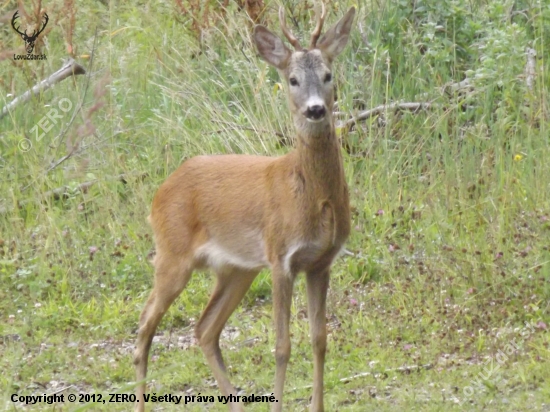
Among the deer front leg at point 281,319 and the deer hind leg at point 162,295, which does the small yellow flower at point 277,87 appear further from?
the deer front leg at point 281,319

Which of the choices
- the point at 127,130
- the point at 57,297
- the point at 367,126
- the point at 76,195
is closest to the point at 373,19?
the point at 367,126

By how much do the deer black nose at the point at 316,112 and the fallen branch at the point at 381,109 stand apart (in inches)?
126

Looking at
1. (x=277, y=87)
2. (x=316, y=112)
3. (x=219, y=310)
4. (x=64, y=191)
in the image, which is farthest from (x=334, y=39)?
(x=64, y=191)

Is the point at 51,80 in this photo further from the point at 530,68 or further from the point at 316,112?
the point at 316,112

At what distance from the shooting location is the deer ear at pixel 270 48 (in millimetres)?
5848

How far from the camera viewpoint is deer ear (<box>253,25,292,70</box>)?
5848 mm

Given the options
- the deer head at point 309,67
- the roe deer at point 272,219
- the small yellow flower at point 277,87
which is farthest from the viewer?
the small yellow flower at point 277,87

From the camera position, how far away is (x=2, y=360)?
21.9ft

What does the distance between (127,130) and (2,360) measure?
2973 mm

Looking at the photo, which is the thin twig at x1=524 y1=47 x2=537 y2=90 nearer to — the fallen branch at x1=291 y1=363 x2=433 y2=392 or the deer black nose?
the fallen branch at x1=291 y1=363 x2=433 y2=392

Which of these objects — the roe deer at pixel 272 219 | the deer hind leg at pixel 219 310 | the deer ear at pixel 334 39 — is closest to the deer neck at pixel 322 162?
the roe deer at pixel 272 219

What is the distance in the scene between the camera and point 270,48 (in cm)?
589

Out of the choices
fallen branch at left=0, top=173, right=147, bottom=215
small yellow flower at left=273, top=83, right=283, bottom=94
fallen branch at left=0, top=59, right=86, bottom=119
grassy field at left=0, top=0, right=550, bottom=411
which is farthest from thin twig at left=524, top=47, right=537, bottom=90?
fallen branch at left=0, top=59, right=86, bottom=119

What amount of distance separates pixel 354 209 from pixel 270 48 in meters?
2.21
